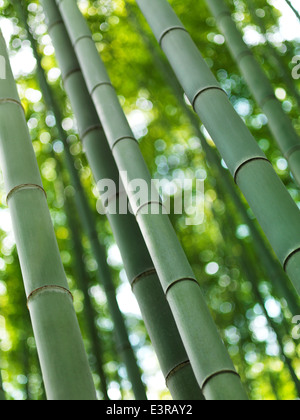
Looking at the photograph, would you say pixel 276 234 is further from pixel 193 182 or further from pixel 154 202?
pixel 193 182

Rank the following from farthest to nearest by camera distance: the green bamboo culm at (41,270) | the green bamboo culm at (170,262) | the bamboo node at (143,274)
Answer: the bamboo node at (143,274)
the green bamboo culm at (170,262)
the green bamboo culm at (41,270)

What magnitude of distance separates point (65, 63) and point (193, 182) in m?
2.91

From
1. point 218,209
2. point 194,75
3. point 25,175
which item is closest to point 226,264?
point 218,209

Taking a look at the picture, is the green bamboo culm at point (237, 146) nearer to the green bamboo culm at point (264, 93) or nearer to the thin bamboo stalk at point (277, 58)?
the green bamboo culm at point (264, 93)

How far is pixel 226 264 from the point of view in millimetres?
5578

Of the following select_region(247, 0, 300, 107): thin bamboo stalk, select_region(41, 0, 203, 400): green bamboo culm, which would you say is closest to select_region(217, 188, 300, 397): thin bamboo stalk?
select_region(247, 0, 300, 107): thin bamboo stalk

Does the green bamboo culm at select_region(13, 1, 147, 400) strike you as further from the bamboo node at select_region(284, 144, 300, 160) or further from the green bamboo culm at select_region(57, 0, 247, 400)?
the bamboo node at select_region(284, 144, 300, 160)

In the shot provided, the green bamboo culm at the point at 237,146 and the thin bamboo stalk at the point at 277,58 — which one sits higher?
the thin bamboo stalk at the point at 277,58

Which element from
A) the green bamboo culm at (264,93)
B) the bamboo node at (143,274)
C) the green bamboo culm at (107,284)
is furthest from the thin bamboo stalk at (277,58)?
the bamboo node at (143,274)

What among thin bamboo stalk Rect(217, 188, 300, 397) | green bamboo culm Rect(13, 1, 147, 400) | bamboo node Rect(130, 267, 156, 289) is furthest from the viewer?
thin bamboo stalk Rect(217, 188, 300, 397)

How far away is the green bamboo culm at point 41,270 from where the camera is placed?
5.20 feet

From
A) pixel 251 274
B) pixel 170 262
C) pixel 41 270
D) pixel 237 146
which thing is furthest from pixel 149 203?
pixel 251 274

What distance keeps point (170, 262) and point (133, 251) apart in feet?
1.84

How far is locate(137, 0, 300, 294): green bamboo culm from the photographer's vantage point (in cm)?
194
